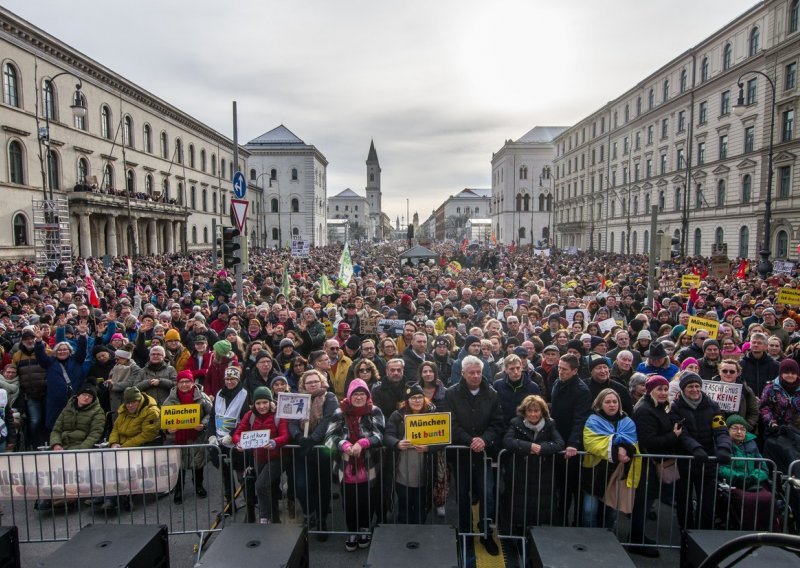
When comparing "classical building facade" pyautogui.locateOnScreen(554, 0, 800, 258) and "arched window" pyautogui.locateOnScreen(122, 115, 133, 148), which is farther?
"arched window" pyautogui.locateOnScreen(122, 115, 133, 148)

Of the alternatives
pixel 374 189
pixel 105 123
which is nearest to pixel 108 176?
pixel 105 123

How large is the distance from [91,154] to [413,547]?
1686 inches

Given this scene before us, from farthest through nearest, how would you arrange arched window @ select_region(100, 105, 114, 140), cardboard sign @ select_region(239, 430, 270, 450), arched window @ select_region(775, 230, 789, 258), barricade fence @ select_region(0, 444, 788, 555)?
arched window @ select_region(100, 105, 114, 140) < arched window @ select_region(775, 230, 789, 258) < cardboard sign @ select_region(239, 430, 270, 450) < barricade fence @ select_region(0, 444, 788, 555)

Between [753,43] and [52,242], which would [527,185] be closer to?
[753,43]

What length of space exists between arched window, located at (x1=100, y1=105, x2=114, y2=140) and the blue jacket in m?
39.5

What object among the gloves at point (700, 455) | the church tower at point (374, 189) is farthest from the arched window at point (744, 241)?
the church tower at point (374, 189)

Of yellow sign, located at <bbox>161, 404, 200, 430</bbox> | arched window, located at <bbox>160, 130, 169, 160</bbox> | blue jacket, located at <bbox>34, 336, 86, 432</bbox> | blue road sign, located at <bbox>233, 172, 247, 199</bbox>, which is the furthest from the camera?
arched window, located at <bbox>160, 130, 169, 160</bbox>

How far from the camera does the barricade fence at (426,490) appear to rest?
5316 millimetres

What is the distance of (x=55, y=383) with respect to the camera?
7367 millimetres

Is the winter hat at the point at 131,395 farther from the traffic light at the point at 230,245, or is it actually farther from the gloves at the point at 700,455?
the gloves at the point at 700,455

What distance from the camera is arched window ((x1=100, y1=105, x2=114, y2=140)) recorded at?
135 ft

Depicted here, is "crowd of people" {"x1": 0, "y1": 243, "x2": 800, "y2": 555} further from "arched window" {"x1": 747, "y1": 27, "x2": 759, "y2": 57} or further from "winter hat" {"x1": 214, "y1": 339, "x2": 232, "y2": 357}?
"arched window" {"x1": 747, "y1": 27, "x2": 759, "y2": 57}

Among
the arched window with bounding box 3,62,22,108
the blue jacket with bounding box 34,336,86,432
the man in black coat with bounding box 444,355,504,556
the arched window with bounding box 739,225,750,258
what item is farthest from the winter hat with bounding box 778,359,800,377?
the arched window with bounding box 739,225,750,258

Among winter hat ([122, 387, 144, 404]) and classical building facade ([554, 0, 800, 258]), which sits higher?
classical building facade ([554, 0, 800, 258])
